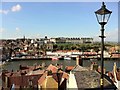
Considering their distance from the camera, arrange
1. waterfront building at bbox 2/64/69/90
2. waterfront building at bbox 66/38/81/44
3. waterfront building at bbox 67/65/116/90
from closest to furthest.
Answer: waterfront building at bbox 67/65/116/90, waterfront building at bbox 2/64/69/90, waterfront building at bbox 66/38/81/44

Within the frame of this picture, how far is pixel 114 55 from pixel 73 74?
45698 mm

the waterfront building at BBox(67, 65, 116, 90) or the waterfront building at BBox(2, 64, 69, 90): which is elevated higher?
the waterfront building at BBox(67, 65, 116, 90)

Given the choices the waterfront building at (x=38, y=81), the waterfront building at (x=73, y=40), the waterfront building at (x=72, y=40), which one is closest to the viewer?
the waterfront building at (x=38, y=81)

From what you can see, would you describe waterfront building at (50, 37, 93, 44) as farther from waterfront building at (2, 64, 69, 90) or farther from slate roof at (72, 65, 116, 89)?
slate roof at (72, 65, 116, 89)

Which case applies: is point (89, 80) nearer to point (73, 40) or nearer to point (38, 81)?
point (38, 81)

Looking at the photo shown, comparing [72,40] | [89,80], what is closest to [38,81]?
[89,80]

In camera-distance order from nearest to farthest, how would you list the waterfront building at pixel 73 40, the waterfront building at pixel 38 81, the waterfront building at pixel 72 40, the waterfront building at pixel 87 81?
the waterfront building at pixel 87 81, the waterfront building at pixel 38 81, the waterfront building at pixel 72 40, the waterfront building at pixel 73 40

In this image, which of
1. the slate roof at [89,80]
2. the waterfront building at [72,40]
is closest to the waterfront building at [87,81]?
the slate roof at [89,80]

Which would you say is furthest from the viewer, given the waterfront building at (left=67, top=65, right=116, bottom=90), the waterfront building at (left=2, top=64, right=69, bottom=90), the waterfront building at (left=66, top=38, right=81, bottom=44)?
the waterfront building at (left=66, top=38, right=81, bottom=44)

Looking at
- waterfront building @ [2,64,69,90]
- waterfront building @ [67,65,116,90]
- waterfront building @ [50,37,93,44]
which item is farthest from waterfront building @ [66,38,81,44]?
waterfront building @ [67,65,116,90]

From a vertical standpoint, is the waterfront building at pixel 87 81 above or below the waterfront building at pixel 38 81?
above

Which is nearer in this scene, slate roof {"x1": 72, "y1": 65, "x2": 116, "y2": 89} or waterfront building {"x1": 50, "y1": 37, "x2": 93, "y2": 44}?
slate roof {"x1": 72, "y1": 65, "x2": 116, "y2": 89}

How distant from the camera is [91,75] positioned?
33.2 feet

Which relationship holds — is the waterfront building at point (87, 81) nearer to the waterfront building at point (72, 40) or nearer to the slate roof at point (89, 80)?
the slate roof at point (89, 80)
